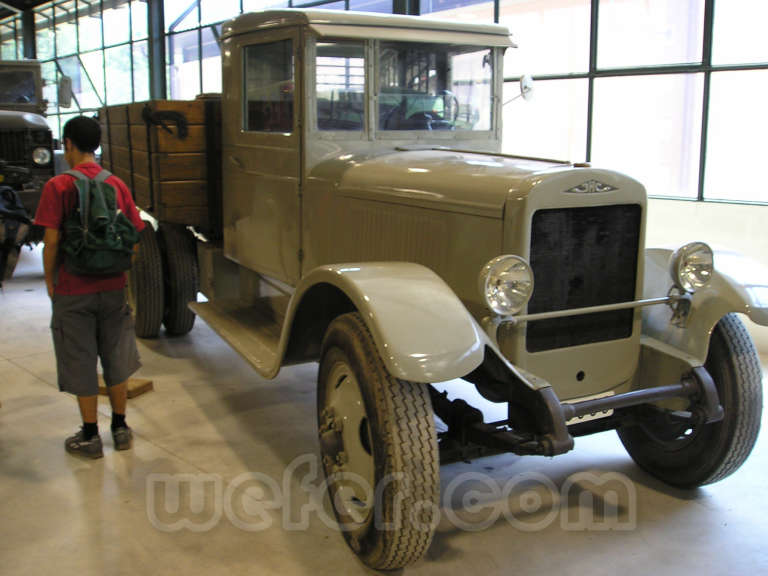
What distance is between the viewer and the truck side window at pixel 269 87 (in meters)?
3.93

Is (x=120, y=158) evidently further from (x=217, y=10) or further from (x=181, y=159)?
(x=217, y=10)

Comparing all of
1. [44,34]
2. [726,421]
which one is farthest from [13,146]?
[44,34]

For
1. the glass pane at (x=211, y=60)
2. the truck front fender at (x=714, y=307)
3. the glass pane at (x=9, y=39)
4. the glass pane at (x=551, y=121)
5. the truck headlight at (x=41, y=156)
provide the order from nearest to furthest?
the truck front fender at (x=714, y=307)
the glass pane at (x=551, y=121)
the truck headlight at (x=41, y=156)
the glass pane at (x=211, y=60)
the glass pane at (x=9, y=39)

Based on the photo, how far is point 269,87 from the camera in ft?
13.5

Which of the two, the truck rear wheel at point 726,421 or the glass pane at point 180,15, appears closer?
the truck rear wheel at point 726,421

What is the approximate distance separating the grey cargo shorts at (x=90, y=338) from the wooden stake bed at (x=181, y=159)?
4.67 feet

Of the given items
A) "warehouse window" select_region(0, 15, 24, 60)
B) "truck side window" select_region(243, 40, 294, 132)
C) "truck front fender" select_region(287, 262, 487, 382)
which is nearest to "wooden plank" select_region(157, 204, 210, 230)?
"truck side window" select_region(243, 40, 294, 132)

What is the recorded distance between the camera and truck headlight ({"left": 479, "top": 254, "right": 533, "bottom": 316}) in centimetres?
267

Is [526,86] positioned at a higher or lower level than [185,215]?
higher

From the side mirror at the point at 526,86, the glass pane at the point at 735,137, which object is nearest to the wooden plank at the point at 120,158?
the side mirror at the point at 526,86

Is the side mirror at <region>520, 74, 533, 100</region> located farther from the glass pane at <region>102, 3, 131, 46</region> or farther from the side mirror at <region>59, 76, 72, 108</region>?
the glass pane at <region>102, 3, 131, 46</region>

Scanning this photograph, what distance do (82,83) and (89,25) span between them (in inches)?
56.9

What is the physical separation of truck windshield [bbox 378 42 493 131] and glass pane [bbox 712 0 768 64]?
2794 millimetres

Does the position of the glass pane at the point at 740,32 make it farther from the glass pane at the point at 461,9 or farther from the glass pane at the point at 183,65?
the glass pane at the point at 183,65
